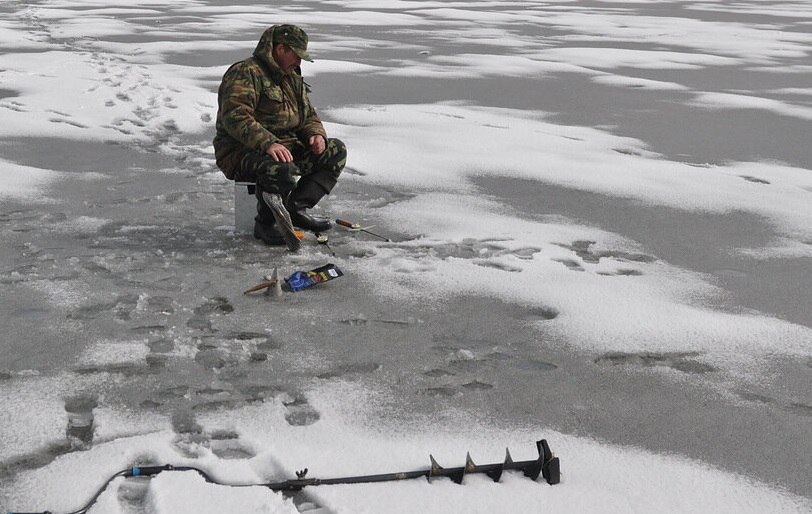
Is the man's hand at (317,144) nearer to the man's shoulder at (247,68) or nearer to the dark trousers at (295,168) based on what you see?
the dark trousers at (295,168)

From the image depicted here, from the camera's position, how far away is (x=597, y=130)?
29.5 ft

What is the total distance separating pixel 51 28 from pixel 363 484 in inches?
612

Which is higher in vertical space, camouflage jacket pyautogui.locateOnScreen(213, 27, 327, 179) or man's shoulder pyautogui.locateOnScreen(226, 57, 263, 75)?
man's shoulder pyautogui.locateOnScreen(226, 57, 263, 75)

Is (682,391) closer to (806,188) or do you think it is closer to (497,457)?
(497,457)

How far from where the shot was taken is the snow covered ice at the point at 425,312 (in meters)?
3.10

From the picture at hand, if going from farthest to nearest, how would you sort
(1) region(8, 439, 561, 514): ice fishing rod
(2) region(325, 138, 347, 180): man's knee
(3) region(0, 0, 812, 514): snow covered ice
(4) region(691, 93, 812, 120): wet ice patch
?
1. (4) region(691, 93, 812, 120): wet ice patch
2. (2) region(325, 138, 347, 180): man's knee
3. (3) region(0, 0, 812, 514): snow covered ice
4. (1) region(8, 439, 561, 514): ice fishing rod

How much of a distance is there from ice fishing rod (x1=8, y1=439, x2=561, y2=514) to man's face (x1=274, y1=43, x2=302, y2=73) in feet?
8.83

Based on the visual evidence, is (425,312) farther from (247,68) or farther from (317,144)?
(247,68)

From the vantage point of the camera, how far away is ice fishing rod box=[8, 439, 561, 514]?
2951mm

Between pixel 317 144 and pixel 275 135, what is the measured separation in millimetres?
220

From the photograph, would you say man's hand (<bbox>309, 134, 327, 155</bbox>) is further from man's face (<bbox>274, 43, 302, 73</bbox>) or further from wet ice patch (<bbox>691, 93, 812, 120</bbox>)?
wet ice patch (<bbox>691, 93, 812, 120</bbox>)

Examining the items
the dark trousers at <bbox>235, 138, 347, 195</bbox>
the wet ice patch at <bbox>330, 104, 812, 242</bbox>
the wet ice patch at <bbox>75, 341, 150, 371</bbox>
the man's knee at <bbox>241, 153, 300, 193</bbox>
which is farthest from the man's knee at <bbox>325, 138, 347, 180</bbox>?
the wet ice patch at <bbox>75, 341, 150, 371</bbox>

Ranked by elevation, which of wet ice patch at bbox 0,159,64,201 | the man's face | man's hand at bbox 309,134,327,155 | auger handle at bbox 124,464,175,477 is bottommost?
wet ice patch at bbox 0,159,64,201

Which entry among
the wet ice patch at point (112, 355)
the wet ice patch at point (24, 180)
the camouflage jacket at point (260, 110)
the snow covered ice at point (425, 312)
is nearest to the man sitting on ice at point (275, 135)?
the camouflage jacket at point (260, 110)
